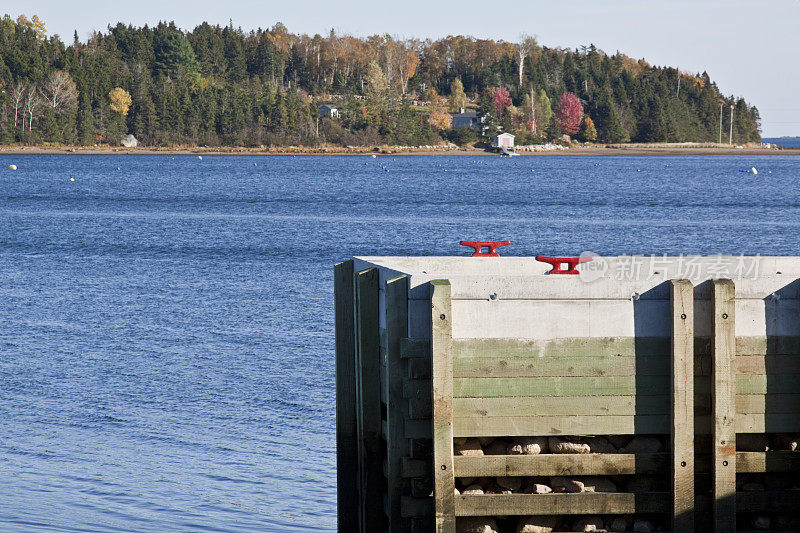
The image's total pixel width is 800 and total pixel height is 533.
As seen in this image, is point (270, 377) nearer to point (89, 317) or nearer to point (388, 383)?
point (89, 317)

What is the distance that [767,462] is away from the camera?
25.1 feet

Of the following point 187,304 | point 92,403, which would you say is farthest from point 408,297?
point 187,304

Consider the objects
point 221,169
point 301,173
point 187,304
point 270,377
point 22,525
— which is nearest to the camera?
point 22,525

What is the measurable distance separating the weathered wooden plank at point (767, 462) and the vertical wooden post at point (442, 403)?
204 centimetres

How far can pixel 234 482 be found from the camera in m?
13.4

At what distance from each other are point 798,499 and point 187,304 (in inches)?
941

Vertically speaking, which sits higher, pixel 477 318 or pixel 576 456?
pixel 477 318

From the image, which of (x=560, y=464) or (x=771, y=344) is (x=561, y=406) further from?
(x=771, y=344)

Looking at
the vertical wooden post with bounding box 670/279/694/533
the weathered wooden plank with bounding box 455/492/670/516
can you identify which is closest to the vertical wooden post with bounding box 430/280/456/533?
the weathered wooden plank with bounding box 455/492/670/516

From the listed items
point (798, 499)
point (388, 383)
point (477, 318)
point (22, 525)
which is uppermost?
point (477, 318)

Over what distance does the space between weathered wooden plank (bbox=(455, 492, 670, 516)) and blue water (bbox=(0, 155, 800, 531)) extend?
4.71 m

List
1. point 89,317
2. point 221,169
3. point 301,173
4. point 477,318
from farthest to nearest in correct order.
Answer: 1. point 221,169
2. point 301,173
3. point 89,317
4. point 477,318

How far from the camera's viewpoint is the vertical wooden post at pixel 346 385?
27.9ft

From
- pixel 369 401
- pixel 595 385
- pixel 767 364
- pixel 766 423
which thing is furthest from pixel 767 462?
pixel 369 401
